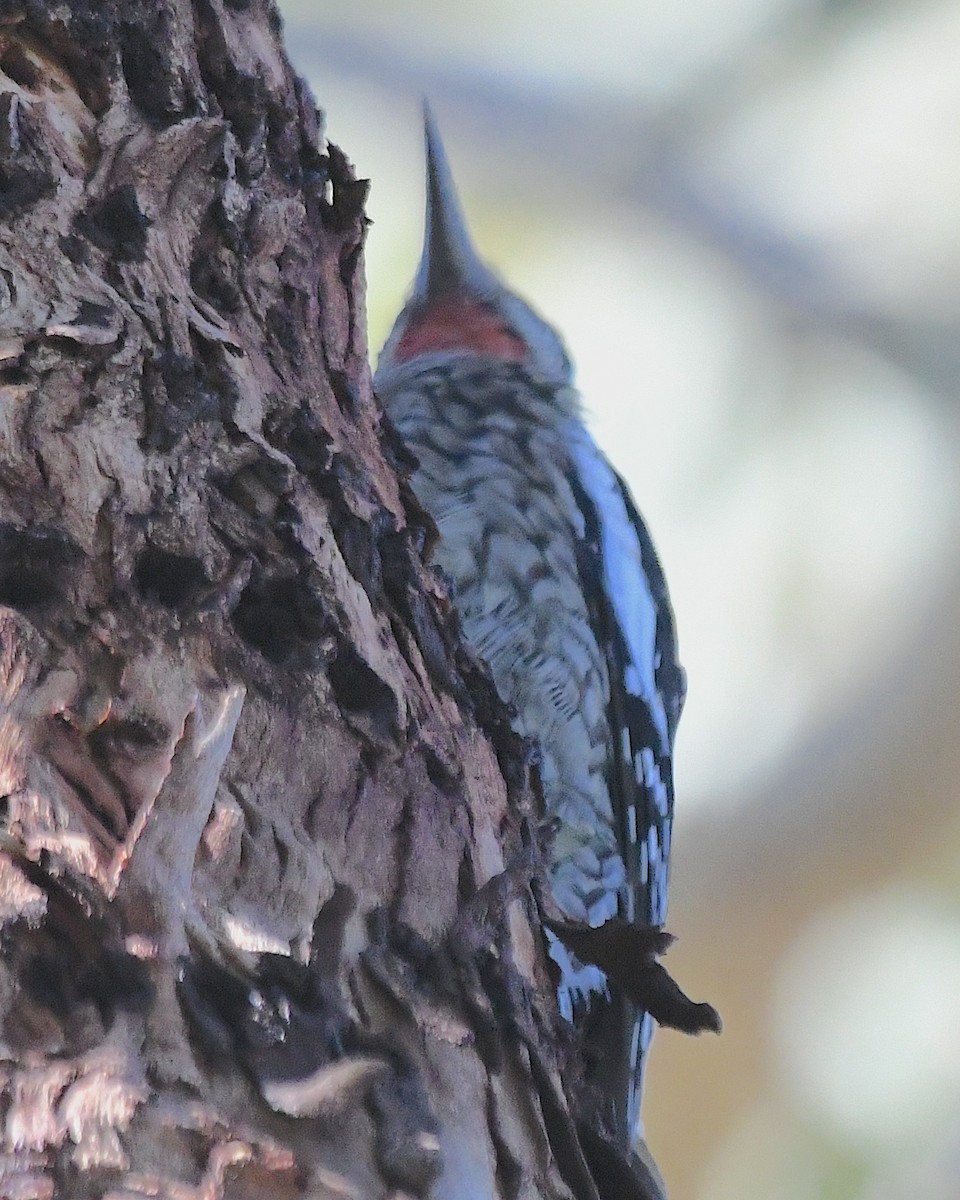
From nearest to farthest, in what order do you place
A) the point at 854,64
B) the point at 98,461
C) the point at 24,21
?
1. the point at 98,461
2. the point at 24,21
3. the point at 854,64

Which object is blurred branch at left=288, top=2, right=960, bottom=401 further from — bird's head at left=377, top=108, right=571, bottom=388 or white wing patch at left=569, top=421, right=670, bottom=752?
white wing patch at left=569, top=421, right=670, bottom=752

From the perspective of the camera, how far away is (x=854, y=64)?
6.75 feet

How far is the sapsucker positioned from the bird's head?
0.14 metres

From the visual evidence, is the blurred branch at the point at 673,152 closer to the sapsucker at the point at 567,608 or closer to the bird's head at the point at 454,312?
the bird's head at the point at 454,312

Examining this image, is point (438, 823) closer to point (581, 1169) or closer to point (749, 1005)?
point (581, 1169)

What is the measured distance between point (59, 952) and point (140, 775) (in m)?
0.09

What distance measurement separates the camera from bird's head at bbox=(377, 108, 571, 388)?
1952mm

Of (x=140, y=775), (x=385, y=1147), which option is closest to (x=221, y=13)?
(x=140, y=775)

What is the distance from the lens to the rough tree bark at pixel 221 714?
1.53 ft

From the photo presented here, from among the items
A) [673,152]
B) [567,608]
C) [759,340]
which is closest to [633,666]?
[567,608]

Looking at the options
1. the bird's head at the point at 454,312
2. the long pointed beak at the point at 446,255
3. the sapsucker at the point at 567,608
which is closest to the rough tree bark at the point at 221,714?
the sapsucker at the point at 567,608

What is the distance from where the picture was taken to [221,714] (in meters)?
0.55

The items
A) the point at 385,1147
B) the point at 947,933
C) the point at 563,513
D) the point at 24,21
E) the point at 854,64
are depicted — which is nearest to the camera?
the point at 385,1147

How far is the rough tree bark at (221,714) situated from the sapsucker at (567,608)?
648mm
